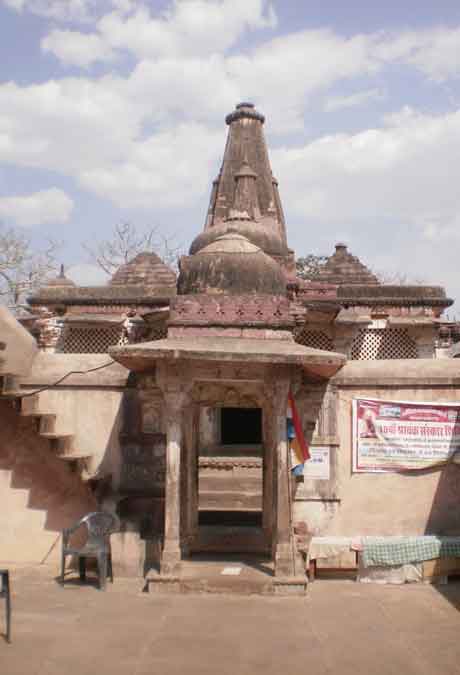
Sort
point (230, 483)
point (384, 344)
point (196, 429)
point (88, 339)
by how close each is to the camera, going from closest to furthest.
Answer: point (196, 429)
point (230, 483)
point (384, 344)
point (88, 339)

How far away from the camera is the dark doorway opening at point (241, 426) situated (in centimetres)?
1847

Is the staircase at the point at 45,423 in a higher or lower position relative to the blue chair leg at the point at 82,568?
higher

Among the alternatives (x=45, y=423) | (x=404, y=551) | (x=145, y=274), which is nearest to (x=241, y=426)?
(x=145, y=274)

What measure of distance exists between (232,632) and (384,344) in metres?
12.3

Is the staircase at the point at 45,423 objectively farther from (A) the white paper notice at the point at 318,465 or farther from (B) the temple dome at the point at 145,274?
(B) the temple dome at the point at 145,274

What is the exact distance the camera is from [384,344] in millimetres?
17359

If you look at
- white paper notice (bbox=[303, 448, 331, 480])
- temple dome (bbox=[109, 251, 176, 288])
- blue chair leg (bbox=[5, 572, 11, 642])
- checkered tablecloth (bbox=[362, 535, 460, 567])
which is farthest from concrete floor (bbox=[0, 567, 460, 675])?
temple dome (bbox=[109, 251, 176, 288])

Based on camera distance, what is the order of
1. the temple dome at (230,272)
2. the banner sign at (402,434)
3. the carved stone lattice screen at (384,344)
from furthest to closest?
the carved stone lattice screen at (384,344)
the banner sign at (402,434)
the temple dome at (230,272)

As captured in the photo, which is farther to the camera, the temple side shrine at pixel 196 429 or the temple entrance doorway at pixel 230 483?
the temple entrance doorway at pixel 230 483

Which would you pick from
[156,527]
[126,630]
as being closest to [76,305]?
[156,527]

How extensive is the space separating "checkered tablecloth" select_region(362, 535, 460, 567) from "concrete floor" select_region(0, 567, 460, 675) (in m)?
0.32

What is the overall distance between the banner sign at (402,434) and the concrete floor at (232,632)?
4.84ft

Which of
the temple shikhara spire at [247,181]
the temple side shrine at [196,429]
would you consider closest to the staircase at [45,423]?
the temple side shrine at [196,429]

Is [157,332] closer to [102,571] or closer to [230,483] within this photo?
[230,483]
